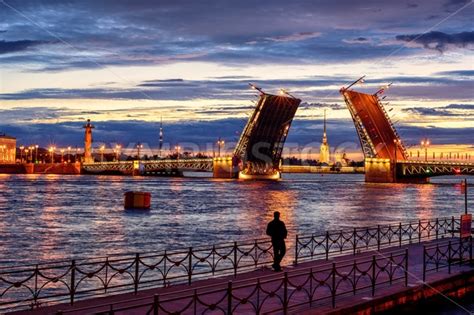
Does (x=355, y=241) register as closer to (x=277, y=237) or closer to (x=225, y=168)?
(x=277, y=237)

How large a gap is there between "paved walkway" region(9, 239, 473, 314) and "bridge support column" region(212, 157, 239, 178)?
114 metres

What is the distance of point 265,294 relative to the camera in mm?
13008

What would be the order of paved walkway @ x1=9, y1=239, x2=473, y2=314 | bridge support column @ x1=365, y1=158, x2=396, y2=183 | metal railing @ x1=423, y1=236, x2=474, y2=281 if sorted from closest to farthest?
paved walkway @ x1=9, y1=239, x2=473, y2=314 < metal railing @ x1=423, y1=236, x2=474, y2=281 < bridge support column @ x1=365, y1=158, x2=396, y2=183

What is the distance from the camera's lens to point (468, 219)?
20.2 m

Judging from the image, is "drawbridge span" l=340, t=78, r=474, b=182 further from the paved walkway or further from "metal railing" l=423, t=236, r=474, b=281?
the paved walkway

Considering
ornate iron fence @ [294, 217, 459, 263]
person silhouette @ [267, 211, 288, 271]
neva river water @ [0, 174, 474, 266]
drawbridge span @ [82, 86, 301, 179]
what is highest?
drawbridge span @ [82, 86, 301, 179]

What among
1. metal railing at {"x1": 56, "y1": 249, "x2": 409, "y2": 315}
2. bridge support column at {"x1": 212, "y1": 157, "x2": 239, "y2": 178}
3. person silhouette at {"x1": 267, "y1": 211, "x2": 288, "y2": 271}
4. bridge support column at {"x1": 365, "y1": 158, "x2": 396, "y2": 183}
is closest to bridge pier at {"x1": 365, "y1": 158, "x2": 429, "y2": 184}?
bridge support column at {"x1": 365, "y1": 158, "x2": 396, "y2": 183}

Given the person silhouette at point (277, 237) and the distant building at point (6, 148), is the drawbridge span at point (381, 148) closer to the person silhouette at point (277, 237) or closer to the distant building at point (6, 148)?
the person silhouette at point (277, 237)

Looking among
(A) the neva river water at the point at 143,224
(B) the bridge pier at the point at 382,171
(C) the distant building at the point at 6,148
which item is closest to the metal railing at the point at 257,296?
(A) the neva river water at the point at 143,224

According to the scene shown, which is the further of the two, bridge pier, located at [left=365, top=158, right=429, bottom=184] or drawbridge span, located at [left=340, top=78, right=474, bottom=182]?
bridge pier, located at [left=365, top=158, right=429, bottom=184]

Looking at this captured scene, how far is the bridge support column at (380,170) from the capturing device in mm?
111500

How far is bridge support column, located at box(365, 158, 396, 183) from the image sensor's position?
366 feet

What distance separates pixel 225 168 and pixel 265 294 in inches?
4962

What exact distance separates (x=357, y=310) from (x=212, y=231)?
25.8 meters
